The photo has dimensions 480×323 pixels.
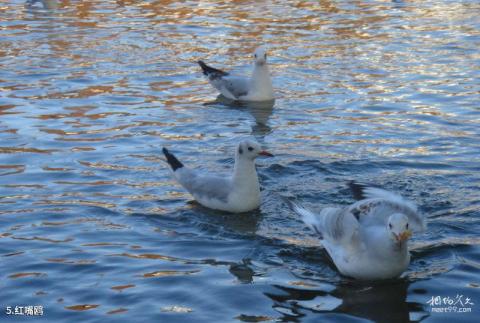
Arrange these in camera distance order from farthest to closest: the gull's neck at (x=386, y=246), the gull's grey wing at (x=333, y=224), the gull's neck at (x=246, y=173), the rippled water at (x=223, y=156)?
the gull's neck at (x=246, y=173), the gull's grey wing at (x=333, y=224), the rippled water at (x=223, y=156), the gull's neck at (x=386, y=246)

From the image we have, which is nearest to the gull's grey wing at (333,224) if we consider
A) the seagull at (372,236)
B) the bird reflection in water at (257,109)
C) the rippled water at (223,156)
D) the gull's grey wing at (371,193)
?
the seagull at (372,236)

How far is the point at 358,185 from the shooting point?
902 centimetres

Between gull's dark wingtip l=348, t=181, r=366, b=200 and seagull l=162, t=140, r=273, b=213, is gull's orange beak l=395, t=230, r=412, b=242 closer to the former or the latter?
gull's dark wingtip l=348, t=181, r=366, b=200

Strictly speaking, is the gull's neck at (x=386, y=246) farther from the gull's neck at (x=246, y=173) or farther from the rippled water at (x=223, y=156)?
the gull's neck at (x=246, y=173)

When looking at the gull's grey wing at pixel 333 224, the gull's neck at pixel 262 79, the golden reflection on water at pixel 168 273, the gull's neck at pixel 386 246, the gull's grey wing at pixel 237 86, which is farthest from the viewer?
the gull's grey wing at pixel 237 86

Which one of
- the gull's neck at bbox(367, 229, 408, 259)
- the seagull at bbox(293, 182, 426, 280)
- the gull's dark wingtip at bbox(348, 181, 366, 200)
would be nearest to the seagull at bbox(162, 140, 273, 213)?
the gull's dark wingtip at bbox(348, 181, 366, 200)

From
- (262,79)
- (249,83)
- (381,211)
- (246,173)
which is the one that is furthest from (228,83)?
(381,211)

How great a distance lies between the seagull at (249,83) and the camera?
1473cm

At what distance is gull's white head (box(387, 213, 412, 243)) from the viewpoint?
730cm

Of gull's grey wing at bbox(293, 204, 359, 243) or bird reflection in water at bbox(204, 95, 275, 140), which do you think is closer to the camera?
gull's grey wing at bbox(293, 204, 359, 243)

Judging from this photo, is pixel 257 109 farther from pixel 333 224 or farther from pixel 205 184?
pixel 333 224

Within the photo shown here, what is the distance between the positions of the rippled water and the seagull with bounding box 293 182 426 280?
183 mm

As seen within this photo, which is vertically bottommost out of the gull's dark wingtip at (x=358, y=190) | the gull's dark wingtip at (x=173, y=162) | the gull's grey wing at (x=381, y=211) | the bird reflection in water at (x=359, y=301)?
the bird reflection in water at (x=359, y=301)

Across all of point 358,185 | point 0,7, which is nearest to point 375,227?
point 358,185
